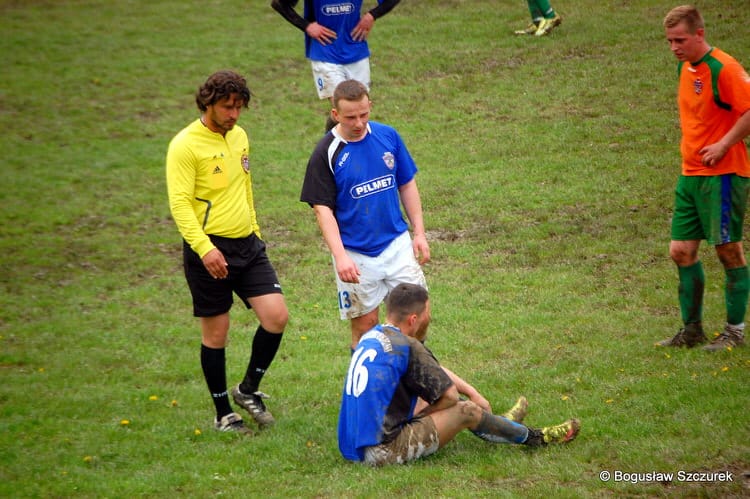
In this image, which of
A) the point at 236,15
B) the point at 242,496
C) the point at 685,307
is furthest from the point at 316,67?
the point at 236,15

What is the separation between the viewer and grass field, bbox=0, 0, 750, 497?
5.87 m

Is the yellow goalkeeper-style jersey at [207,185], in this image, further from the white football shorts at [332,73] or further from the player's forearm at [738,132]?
the player's forearm at [738,132]

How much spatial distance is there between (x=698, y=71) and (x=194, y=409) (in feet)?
15.9

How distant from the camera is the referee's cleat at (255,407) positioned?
666 cm

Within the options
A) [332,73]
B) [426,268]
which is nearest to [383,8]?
[332,73]

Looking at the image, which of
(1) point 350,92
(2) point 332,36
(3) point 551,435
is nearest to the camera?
(3) point 551,435

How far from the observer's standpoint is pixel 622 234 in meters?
10.4

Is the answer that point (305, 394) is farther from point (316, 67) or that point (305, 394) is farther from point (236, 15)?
point (236, 15)

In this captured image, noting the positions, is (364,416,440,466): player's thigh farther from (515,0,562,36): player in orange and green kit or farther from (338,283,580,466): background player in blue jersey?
(515,0,562,36): player in orange and green kit

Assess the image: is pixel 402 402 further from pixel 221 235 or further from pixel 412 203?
pixel 221 235

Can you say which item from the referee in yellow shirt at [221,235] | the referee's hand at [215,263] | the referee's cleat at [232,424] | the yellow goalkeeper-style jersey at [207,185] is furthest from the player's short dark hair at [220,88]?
the referee's cleat at [232,424]

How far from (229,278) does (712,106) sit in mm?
4001

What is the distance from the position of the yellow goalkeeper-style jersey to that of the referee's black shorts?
101 mm

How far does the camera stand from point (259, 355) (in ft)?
21.8
